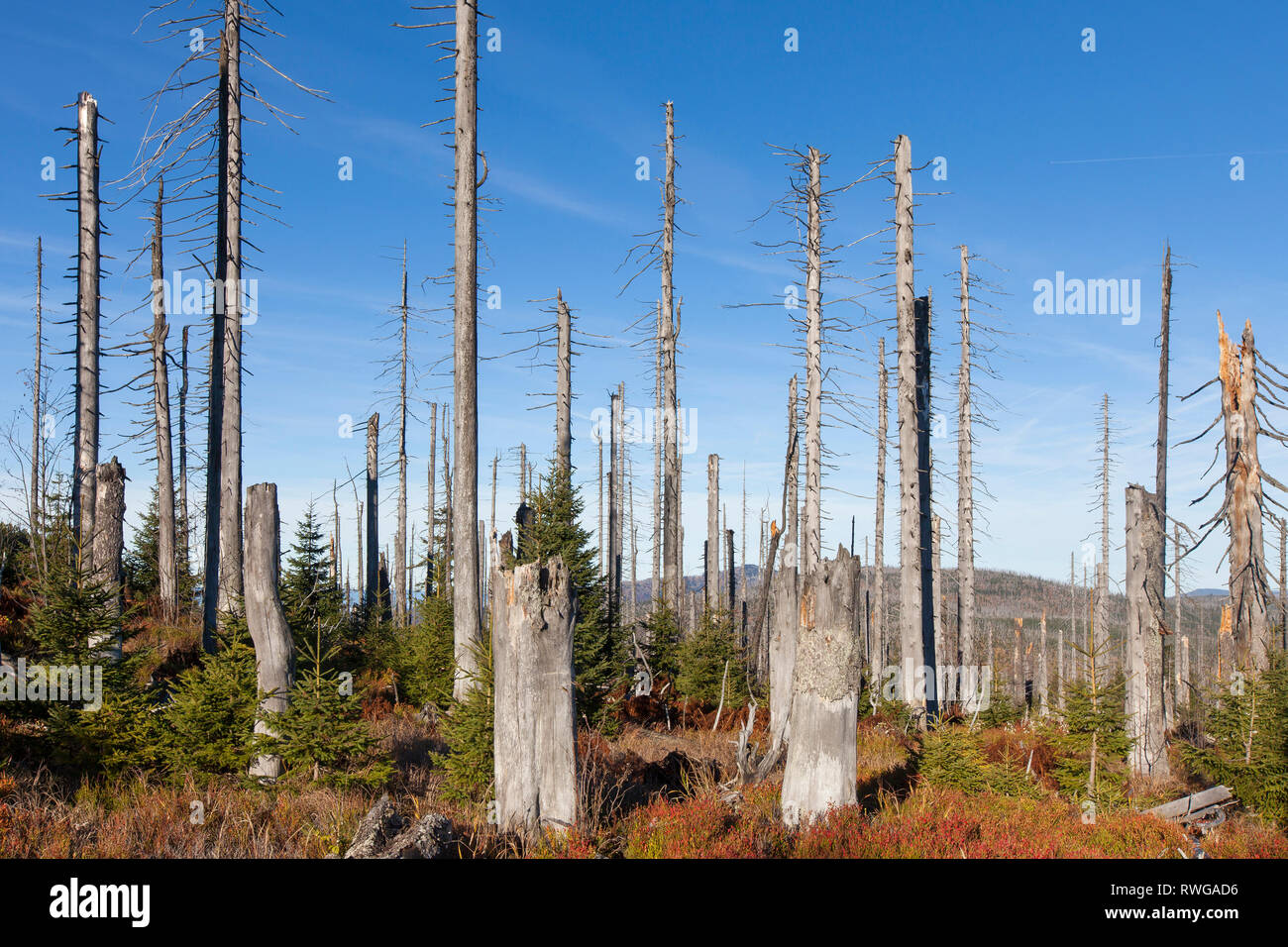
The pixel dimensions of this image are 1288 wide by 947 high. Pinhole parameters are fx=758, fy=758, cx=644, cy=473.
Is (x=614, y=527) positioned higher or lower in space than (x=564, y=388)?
lower

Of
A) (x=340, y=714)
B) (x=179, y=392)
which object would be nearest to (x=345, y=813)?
(x=340, y=714)

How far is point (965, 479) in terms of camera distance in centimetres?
2398

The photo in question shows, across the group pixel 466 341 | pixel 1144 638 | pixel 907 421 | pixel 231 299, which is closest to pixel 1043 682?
pixel 1144 638

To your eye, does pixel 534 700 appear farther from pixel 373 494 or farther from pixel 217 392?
pixel 373 494

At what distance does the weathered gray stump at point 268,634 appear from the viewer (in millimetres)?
Answer: 8719

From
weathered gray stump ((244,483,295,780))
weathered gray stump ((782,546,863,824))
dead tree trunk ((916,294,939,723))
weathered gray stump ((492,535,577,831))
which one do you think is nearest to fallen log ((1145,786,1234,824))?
weathered gray stump ((782,546,863,824))

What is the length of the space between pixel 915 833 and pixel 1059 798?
133 inches

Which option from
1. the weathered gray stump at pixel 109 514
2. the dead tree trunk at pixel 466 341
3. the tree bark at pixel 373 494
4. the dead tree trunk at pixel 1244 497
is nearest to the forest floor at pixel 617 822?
the dead tree trunk at pixel 466 341

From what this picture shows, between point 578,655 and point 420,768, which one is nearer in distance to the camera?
point 420,768

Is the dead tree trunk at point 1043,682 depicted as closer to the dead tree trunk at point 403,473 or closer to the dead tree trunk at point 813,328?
the dead tree trunk at point 813,328

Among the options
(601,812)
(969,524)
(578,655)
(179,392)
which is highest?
(179,392)

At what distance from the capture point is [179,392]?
27812 millimetres

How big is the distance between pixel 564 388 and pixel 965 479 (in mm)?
12981
